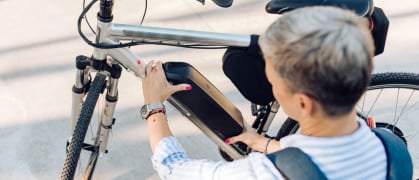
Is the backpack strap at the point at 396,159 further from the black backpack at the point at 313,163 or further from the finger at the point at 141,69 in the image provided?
the finger at the point at 141,69

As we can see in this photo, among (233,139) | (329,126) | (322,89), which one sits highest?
(322,89)

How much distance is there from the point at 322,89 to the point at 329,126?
0.12 m

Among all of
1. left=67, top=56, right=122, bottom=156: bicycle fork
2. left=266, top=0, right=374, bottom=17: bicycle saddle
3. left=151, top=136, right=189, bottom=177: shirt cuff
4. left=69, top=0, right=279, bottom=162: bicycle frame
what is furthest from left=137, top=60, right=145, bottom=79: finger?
left=266, top=0, right=374, bottom=17: bicycle saddle

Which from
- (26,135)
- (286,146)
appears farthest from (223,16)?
(286,146)

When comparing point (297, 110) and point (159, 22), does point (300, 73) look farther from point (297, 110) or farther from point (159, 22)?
point (159, 22)

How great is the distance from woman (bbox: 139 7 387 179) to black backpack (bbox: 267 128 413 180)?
0.05 ft

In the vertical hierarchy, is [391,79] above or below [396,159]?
below

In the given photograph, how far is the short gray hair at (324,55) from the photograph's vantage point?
1104mm

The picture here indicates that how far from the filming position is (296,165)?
121cm

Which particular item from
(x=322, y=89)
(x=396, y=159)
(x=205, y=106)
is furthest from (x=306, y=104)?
(x=205, y=106)

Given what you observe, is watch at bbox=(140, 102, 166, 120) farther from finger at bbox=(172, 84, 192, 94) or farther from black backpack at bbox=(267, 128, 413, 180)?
black backpack at bbox=(267, 128, 413, 180)

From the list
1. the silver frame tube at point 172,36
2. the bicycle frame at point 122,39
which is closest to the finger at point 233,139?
the bicycle frame at point 122,39

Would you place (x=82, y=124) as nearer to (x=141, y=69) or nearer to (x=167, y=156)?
(x=141, y=69)

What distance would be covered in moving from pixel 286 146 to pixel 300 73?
0.23 metres
